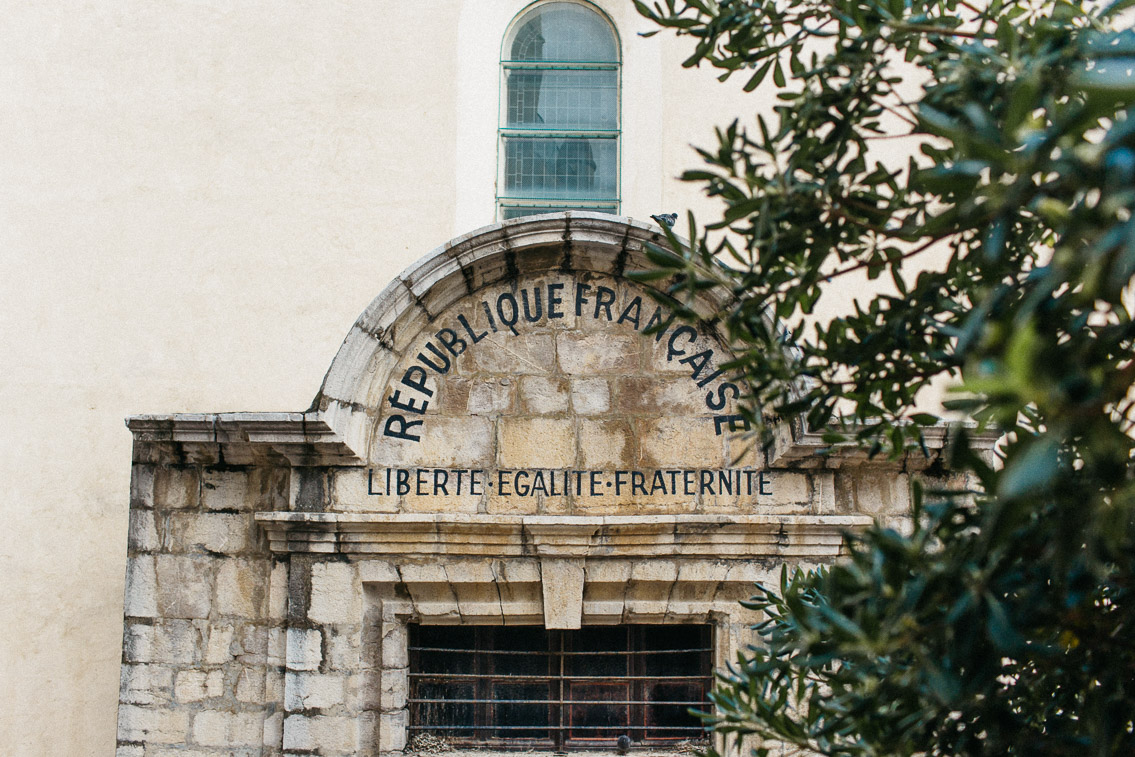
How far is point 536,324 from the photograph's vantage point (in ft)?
15.0

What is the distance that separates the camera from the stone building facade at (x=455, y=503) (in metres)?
4.36

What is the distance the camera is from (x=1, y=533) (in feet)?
18.8

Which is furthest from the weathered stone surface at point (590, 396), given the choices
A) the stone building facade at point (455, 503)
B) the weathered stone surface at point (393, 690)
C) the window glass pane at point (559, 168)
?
the window glass pane at point (559, 168)

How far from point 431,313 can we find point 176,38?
331 cm

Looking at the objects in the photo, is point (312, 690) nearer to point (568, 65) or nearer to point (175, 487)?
point (175, 487)

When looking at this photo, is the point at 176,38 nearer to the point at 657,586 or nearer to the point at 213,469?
the point at 213,469

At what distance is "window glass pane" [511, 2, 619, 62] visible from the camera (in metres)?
6.80

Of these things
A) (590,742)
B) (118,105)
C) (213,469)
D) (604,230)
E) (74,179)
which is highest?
(118,105)

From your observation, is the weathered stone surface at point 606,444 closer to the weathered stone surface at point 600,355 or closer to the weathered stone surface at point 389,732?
the weathered stone surface at point 600,355

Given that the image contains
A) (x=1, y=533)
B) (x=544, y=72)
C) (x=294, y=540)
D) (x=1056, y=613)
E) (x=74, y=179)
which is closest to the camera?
(x=1056, y=613)

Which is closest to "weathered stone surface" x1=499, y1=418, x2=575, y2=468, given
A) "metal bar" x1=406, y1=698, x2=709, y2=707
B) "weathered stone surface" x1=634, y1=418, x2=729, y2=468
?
"weathered stone surface" x1=634, y1=418, x2=729, y2=468

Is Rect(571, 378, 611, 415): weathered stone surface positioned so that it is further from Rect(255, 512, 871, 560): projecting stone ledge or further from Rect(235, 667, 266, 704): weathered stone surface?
Rect(235, 667, 266, 704): weathered stone surface

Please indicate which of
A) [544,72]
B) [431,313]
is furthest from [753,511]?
[544,72]

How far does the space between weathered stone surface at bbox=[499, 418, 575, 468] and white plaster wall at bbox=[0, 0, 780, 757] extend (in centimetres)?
191
